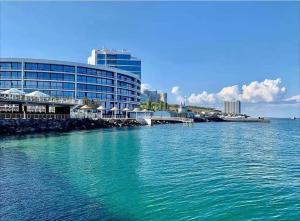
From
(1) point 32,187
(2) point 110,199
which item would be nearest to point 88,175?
(1) point 32,187

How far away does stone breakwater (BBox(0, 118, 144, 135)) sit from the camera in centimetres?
5988

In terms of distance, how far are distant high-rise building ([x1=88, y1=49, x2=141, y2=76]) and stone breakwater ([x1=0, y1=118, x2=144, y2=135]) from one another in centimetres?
6847

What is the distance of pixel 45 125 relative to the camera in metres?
68.2

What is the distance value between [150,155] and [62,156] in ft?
30.5

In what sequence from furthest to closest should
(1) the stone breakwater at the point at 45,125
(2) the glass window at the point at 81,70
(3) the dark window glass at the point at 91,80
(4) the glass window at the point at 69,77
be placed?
(3) the dark window glass at the point at 91,80, (2) the glass window at the point at 81,70, (4) the glass window at the point at 69,77, (1) the stone breakwater at the point at 45,125

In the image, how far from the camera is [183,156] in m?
33.2

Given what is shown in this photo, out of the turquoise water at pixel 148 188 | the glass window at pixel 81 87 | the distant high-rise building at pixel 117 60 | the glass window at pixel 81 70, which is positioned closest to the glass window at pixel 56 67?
the glass window at pixel 81 70

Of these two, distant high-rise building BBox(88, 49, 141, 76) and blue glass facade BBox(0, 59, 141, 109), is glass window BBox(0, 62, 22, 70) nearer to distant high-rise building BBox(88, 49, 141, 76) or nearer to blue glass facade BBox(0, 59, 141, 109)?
blue glass facade BBox(0, 59, 141, 109)

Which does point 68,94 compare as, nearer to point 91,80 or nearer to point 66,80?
point 66,80

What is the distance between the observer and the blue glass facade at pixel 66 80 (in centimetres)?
10475

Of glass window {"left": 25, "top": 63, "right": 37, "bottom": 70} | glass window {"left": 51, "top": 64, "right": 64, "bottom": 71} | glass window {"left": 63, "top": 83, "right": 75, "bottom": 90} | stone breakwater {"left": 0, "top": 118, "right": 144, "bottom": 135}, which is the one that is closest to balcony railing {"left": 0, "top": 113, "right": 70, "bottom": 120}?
stone breakwater {"left": 0, "top": 118, "right": 144, "bottom": 135}

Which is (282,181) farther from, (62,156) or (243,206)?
(62,156)

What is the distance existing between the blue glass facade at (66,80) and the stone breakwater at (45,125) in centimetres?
2687

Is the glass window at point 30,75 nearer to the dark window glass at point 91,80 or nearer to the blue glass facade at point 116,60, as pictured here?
the dark window glass at point 91,80
